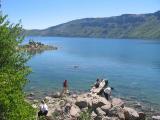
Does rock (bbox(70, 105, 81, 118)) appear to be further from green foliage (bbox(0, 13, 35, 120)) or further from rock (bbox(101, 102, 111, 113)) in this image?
green foliage (bbox(0, 13, 35, 120))

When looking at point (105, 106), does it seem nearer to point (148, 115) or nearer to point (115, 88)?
point (148, 115)

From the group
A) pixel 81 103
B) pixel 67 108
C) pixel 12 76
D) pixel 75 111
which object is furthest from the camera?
pixel 81 103

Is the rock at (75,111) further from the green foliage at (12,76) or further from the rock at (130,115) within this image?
the green foliage at (12,76)

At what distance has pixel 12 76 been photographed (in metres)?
22.2

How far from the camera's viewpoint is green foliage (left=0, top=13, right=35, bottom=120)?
21.0 meters

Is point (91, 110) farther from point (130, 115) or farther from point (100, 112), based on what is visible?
point (130, 115)

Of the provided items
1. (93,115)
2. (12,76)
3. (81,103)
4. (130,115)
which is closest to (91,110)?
(93,115)

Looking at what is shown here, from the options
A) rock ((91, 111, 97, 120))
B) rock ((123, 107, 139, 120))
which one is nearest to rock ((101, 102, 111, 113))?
rock ((91, 111, 97, 120))

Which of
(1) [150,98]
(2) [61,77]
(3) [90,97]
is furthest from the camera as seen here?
(2) [61,77]

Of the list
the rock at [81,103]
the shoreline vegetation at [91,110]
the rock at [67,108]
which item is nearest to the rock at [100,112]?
the shoreline vegetation at [91,110]

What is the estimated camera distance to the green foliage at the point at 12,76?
68.8 feet

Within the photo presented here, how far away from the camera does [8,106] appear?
2083 cm

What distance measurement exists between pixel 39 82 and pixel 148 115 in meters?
35.3

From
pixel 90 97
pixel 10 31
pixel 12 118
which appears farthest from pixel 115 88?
pixel 12 118
